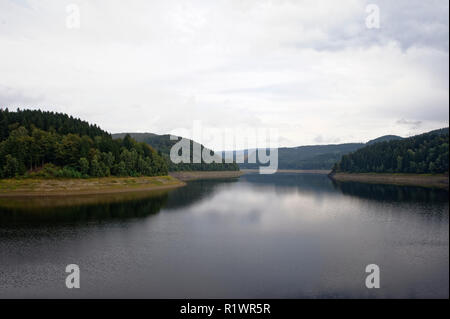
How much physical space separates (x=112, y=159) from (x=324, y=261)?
252 ft

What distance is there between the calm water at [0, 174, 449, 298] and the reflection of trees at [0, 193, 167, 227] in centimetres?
18

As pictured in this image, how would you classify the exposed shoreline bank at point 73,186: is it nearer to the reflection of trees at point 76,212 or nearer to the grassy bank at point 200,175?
the reflection of trees at point 76,212

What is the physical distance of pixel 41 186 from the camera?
68625mm

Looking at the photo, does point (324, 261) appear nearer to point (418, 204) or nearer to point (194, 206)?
point (194, 206)

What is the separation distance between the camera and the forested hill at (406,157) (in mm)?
106050

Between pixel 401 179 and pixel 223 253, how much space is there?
373ft

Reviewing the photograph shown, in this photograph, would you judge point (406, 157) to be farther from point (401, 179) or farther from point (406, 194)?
point (406, 194)

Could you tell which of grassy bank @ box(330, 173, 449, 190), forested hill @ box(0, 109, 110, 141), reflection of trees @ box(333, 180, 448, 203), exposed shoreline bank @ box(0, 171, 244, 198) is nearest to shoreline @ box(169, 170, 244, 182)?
forested hill @ box(0, 109, 110, 141)

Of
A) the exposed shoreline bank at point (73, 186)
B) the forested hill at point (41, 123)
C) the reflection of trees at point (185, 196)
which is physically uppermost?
the forested hill at point (41, 123)

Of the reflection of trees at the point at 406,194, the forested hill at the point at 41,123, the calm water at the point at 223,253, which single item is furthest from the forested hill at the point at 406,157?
the forested hill at the point at 41,123

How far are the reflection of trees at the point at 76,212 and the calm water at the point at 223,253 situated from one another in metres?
0.18
